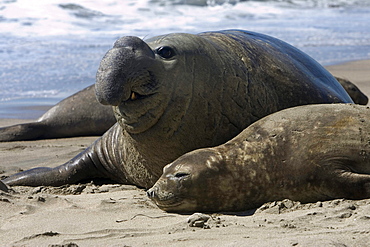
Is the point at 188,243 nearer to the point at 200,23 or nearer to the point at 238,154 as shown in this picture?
the point at 238,154

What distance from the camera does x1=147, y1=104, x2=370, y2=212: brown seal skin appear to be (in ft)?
13.0

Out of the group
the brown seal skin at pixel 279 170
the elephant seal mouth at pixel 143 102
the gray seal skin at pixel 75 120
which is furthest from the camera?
the gray seal skin at pixel 75 120

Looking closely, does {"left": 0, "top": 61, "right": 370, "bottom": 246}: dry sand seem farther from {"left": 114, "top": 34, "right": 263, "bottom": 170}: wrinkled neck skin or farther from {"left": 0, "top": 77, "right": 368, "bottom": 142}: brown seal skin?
{"left": 0, "top": 77, "right": 368, "bottom": 142}: brown seal skin

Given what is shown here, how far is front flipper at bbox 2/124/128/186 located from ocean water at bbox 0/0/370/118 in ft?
12.7

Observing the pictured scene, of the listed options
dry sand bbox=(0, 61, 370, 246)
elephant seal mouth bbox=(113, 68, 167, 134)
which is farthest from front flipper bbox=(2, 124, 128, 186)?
elephant seal mouth bbox=(113, 68, 167, 134)

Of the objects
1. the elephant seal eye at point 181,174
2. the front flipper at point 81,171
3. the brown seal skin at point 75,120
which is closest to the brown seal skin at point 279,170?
the elephant seal eye at point 181,174

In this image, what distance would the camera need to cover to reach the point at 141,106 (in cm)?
429

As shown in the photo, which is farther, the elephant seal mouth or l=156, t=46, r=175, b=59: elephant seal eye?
l=156, t=46, r=175, b=59: elephant seal eye

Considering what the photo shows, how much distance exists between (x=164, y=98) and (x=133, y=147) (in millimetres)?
620

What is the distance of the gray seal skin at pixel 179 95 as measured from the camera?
424 centimetres

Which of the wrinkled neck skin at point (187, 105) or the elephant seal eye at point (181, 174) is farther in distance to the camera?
the wrinkled neck skin at point (187, 105)

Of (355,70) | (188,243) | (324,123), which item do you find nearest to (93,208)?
(188,243)

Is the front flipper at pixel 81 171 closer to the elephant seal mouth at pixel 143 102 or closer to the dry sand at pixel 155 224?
the dry sand at pixel 155 224

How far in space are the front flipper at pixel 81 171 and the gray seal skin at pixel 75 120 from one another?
2589mm
